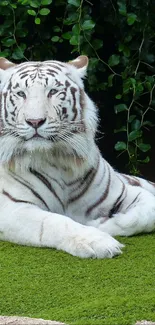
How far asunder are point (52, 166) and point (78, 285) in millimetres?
1196

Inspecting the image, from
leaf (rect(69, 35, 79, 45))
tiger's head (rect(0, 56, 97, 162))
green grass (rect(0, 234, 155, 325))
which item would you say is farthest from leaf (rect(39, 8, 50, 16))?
green grass (rect(0, 234, 155, 325))

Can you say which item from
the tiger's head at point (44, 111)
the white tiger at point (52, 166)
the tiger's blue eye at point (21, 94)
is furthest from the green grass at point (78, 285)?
the tiger's blue eye at point (21, 94)

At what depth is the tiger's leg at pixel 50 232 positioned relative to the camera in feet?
13.1

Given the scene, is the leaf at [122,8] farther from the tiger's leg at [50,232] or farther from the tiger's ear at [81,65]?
the tiger's leg at [50,232]

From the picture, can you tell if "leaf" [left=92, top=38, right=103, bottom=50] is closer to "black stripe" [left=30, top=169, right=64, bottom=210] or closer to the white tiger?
the white tiger

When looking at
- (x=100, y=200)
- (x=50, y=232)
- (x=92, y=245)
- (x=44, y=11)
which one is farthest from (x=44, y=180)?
(x=44, y=11)

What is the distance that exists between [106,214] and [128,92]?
5.42ft

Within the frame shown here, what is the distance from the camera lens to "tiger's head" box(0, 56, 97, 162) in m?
4.41

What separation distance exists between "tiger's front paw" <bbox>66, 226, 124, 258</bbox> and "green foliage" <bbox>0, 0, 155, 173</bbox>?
6.94 ft

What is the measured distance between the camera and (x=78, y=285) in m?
3.59

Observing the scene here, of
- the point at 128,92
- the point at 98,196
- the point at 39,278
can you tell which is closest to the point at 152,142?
the point at 128,92

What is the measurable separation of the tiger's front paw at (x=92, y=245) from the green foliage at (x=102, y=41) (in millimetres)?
2114

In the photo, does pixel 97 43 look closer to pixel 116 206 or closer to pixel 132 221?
pixel 116 206

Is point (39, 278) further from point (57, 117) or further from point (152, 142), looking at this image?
point (152, 142)
